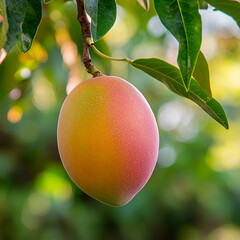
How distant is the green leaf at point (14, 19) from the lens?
1.77 feet

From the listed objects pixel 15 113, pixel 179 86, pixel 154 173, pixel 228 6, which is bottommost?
pixel 154 173

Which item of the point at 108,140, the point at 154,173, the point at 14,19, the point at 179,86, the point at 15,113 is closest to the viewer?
the point at 14,19

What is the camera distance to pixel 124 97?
0.73 m

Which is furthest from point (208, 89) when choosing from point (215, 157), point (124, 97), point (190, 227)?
point (190, 227)

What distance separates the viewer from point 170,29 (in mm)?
650

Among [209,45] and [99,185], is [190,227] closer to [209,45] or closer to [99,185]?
[209,45]

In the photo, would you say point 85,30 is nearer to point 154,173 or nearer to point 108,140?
point 108,140

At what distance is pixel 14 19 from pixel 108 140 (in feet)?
0.74

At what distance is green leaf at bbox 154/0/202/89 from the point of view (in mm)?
635

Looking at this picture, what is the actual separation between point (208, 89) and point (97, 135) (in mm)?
216

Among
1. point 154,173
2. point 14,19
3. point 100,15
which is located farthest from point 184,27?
point 154,173

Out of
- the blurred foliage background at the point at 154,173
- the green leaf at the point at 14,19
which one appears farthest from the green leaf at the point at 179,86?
the blurred foliage background at the point at 154,173

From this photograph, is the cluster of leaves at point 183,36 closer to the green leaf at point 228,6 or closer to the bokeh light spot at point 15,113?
the green leaf at point 228,6

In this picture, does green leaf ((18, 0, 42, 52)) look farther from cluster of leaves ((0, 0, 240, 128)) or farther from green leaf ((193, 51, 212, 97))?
green leaf ((193, 51, 212, 97))
